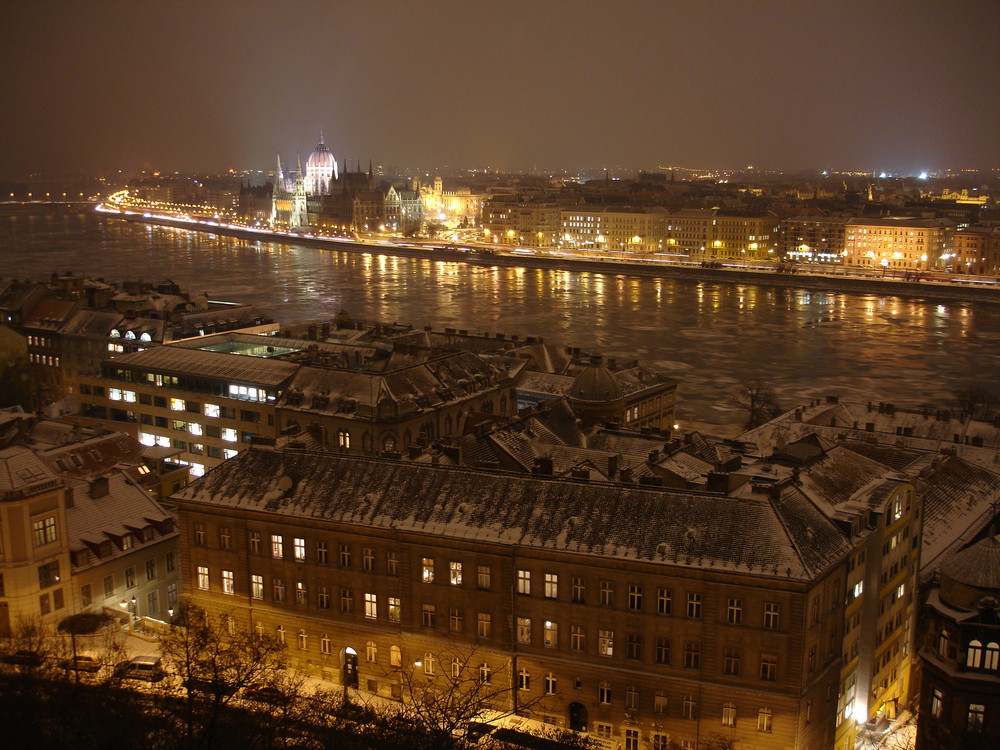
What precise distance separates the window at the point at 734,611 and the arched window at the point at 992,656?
9.26ft

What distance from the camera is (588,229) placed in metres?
117

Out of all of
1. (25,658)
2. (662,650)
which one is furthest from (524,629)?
(25,658)

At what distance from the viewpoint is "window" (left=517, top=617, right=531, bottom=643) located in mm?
14586

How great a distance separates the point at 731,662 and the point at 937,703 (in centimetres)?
250

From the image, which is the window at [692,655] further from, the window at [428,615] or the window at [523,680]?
the window at [428,615]

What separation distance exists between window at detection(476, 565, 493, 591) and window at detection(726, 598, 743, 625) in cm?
307

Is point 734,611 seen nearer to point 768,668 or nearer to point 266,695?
point 768,668

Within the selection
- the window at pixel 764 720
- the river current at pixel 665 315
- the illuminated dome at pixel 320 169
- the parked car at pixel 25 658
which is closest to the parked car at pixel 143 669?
the parked car at pixel 25 658

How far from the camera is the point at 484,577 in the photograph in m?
14.8

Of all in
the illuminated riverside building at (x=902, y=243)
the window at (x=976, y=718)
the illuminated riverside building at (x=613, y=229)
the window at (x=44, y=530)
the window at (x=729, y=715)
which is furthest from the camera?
the illuminated riverside building at (x=613, y=229)

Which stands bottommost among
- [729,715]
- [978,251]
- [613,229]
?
[729,715]

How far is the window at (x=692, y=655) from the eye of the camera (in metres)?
13.7

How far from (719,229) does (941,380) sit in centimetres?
6332

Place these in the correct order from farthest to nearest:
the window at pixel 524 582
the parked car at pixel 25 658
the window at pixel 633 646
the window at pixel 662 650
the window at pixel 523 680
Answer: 1. the window at pixel 523 680
2. the window at pixel 524 582
3. the window at pixel 633 646
4. the window at pixel 662 650
5. the parked car at pixel 25 658
